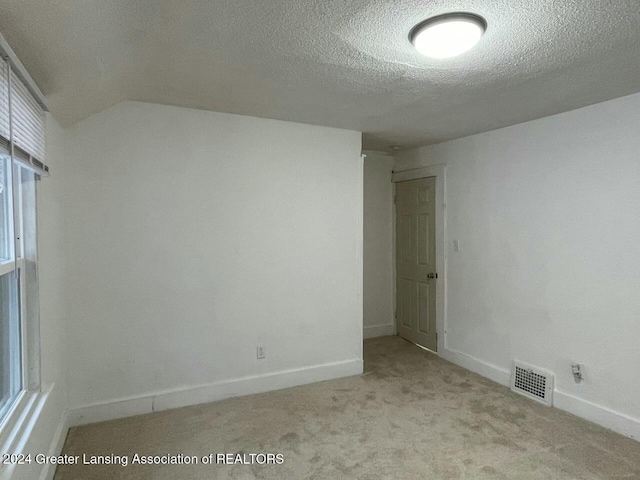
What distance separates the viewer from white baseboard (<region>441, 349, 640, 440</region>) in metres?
2.51

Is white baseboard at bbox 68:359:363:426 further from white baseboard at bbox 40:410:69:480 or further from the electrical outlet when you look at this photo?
the electrical outlet

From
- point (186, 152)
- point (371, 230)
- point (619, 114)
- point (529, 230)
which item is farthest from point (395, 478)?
point (371, 230)

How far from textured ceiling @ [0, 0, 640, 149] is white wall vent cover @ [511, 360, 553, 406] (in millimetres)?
2099

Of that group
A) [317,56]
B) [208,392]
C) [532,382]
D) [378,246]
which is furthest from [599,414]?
[317,56]

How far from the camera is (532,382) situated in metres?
3.10

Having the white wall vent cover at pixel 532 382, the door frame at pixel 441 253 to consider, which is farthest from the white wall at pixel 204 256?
the white wall vent cover at pixel 532 382

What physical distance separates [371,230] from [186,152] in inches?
103

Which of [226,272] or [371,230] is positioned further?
[371,230]

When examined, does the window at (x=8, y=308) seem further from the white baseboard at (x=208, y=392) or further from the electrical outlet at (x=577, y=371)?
the electrical outlet at (x=577, y=371)

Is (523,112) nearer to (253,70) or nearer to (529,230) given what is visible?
(529,230)

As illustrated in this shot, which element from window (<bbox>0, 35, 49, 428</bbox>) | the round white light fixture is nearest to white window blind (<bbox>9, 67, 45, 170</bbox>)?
window (<bbox>0, 35, 49, 428</bbox>)

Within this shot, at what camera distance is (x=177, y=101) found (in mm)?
2691

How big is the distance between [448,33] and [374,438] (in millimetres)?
2391

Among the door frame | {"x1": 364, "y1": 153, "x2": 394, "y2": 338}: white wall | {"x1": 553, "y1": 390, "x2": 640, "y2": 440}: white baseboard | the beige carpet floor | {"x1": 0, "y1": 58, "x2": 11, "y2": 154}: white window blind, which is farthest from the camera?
{"x1": 364, "y1": 153, "x2": 394, "y2": 338}: white wall
